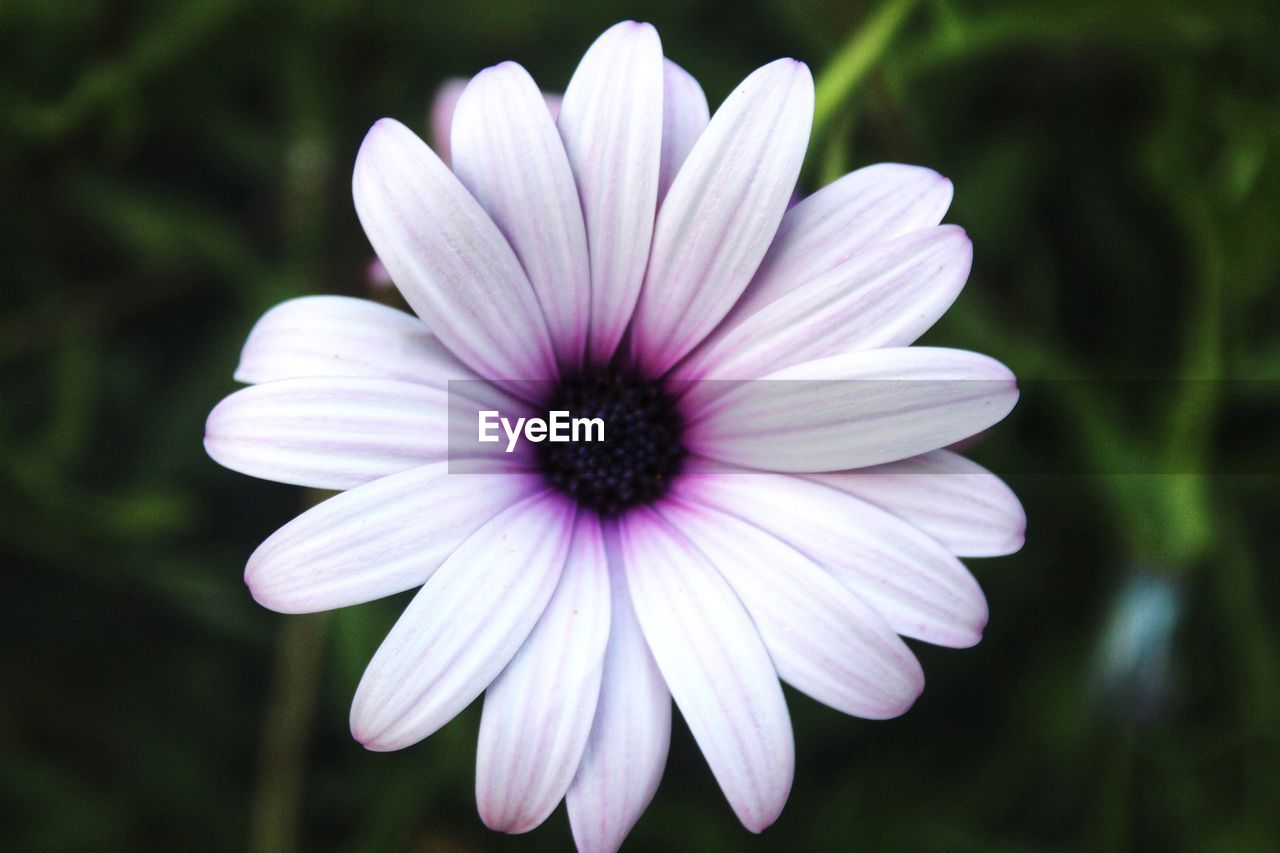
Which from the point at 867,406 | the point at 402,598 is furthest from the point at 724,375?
the point at 402,598

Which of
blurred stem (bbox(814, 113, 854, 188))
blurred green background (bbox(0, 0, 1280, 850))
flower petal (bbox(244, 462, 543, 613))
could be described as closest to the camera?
flower petal (bbox(244, 462, 543, 613))

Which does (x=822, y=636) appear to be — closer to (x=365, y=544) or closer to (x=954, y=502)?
(x=954, y=502)

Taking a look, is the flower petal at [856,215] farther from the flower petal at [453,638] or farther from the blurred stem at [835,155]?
the flower petal at [453,638]

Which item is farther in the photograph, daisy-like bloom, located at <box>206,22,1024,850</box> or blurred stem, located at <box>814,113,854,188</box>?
blurred stem, located at <box>814,113,854,188</box>

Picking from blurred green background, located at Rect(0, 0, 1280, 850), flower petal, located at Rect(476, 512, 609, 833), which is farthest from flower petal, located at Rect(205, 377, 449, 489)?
blurred green background, located at Rect(0, 0, 1280, 850)

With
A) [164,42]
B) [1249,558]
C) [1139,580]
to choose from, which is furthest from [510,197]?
[1249,558]

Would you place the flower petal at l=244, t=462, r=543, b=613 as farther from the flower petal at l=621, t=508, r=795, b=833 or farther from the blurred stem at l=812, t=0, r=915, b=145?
the blurred stem at l=812, t=0, r=915, b=145
